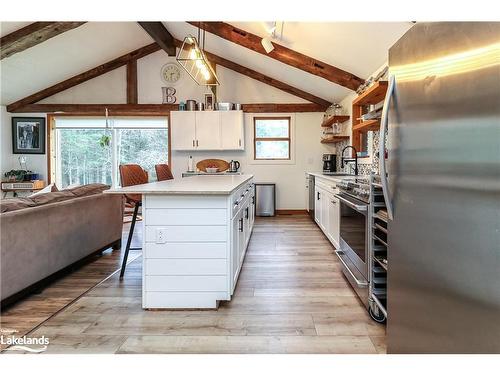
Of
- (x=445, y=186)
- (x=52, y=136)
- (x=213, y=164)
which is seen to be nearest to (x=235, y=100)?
(x=213, y=164)

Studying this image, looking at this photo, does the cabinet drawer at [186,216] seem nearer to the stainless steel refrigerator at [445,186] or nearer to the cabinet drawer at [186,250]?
the cabinet drawer at [186,250]

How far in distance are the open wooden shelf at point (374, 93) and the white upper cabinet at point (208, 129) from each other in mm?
3180

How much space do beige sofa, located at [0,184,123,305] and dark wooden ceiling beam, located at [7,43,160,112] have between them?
428 cm

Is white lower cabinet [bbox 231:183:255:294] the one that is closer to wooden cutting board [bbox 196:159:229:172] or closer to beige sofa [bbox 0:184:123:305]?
beige sofa [bbox 0:184:123:305]

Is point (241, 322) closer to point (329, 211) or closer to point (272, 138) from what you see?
point (329, 211)

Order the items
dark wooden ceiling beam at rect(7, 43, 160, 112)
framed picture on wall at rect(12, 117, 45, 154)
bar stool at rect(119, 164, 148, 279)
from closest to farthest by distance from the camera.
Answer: bar stool at rect(119, 164, 148, 279), dark wooden ceiling beam at rect(7, 43, 160, 112), framed picture on wall at rect(12, 117, 45, 154)

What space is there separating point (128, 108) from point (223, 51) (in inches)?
97.8

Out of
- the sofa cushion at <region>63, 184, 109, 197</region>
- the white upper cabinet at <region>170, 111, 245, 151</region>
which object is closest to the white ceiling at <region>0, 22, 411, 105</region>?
the white upper cabinet at <region>170, 111, 245, 151</region>

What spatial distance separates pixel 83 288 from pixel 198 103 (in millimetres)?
4760

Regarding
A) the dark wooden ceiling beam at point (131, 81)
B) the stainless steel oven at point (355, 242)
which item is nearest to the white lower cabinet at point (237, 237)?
the stainless steel oven at point (355, 242)

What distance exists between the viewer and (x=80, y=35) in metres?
5.20

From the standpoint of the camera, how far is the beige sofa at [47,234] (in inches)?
85.9

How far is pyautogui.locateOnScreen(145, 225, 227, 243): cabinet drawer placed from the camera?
7.20 feet
